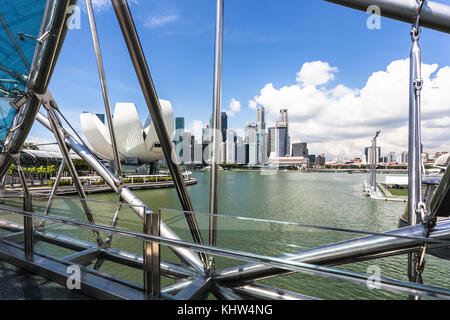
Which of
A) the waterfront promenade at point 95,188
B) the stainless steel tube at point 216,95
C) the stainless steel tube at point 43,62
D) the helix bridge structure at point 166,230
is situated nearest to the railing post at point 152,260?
the helix bridge structure at point 166,230

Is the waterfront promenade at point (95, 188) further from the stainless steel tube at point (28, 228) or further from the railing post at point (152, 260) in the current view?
the railing post at point (152, 260)

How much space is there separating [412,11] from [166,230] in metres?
2.49

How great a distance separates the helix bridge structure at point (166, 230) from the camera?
1304 millimetres

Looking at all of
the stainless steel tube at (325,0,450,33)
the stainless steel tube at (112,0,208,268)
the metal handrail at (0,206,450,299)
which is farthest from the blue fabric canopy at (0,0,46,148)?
the stainless steel tube at (325,0,450,33)

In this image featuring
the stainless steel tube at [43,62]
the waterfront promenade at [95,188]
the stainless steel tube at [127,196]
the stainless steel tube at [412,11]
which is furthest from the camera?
the waterfront promenade at [95,188]

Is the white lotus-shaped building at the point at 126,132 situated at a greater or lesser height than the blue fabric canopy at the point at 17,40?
greater

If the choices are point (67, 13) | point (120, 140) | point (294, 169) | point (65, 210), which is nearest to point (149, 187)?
point (120, 140)

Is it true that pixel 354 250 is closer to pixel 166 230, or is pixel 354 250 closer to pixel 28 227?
pixel 166 230

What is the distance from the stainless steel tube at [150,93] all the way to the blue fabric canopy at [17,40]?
1.31m

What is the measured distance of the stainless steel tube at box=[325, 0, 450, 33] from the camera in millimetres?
1420

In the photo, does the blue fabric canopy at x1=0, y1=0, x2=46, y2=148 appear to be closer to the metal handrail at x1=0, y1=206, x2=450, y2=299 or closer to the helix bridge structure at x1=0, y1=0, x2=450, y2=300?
the helix bridge structure at x1=0, y1=0, x2=450, y2=300

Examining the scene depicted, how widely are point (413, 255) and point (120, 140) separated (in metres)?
38.0
